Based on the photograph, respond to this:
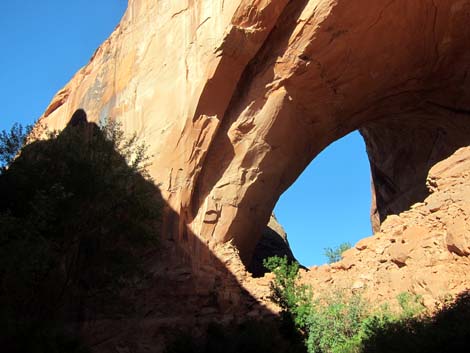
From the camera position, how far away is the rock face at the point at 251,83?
1191cm

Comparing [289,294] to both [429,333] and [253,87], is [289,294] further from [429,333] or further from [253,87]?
[253,87]

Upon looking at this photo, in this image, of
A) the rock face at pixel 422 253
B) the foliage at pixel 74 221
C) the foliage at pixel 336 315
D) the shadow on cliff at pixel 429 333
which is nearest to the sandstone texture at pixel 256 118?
the rock face at pixel 422 253

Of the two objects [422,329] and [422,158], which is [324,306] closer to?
[422,329]

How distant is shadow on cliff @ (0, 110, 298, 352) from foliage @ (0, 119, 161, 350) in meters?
0.02

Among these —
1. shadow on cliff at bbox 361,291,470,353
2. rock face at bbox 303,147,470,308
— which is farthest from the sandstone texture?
shadow on cliff at bbox 361,291,470,353

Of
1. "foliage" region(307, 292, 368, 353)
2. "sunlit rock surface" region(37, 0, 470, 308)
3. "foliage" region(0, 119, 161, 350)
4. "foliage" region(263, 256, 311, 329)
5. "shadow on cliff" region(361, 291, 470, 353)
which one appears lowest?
"shadow on cliff" region(361, 291, 470, 353)

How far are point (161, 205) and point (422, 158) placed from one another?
10.3 meters

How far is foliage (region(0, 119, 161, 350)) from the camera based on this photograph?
9016 millimetres

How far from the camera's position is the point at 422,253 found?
9688mm

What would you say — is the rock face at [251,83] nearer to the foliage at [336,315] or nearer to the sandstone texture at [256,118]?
the sandstone texture at [256,118]

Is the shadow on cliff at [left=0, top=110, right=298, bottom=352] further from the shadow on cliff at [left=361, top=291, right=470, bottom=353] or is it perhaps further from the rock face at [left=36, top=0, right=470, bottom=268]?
the shadow on cliff at [left=361, top=291, right=470, bottom=353]

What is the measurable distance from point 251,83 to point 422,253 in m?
5.67

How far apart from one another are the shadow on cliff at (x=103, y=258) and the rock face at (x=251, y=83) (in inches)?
28.3

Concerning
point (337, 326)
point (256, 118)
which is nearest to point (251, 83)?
point (256, 118)
